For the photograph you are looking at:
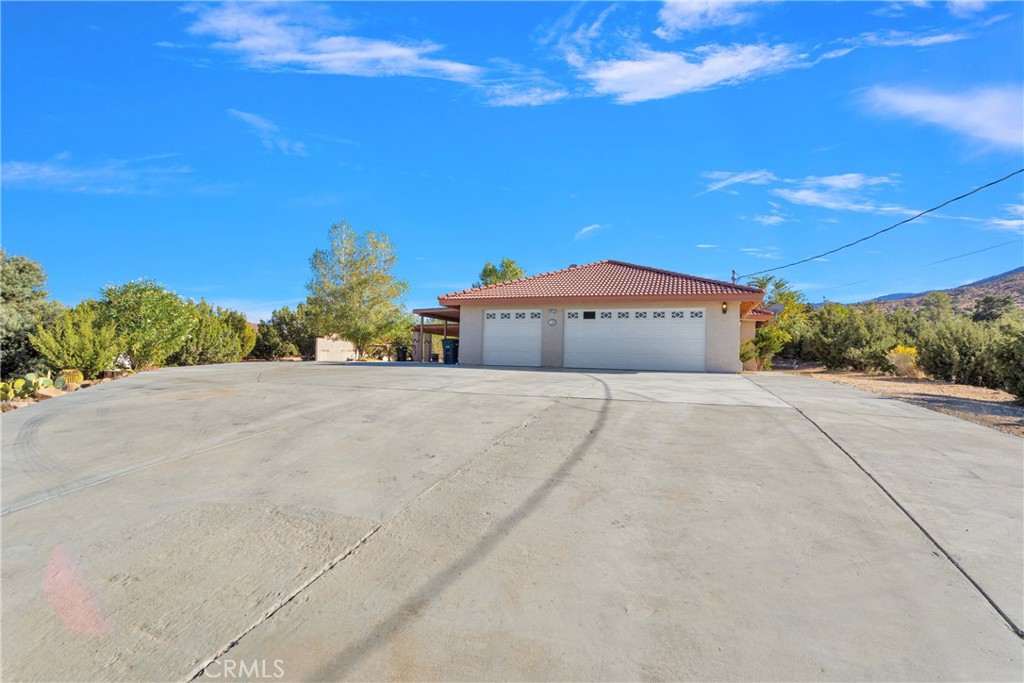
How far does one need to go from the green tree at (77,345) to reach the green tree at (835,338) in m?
27.9

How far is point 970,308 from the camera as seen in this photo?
44.7 m

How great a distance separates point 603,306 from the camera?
17.3 metres

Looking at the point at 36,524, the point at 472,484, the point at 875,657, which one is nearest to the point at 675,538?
the point at 875,657

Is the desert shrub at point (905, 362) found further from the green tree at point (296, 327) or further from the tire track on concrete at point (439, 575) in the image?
the green tree at point (296, 327)

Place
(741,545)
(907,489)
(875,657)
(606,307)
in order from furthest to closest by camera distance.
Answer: (606,307)
(907,489)
(741,545)
(875,657)

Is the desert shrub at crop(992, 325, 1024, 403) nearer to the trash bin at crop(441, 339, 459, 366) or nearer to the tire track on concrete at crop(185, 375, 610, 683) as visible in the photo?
the tire track on concrete at crop(185, 375, 610, 683)

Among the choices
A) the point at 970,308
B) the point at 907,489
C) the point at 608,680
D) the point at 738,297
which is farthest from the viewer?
the point at 970,308

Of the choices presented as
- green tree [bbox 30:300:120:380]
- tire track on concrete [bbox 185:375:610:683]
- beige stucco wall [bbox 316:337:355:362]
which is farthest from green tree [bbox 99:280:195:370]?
tire track on concrete [bbox 185:375:610:683]

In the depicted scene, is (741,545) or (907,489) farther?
(907,489)

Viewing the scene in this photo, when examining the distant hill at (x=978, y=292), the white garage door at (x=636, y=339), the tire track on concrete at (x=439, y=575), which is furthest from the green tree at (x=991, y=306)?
the tire track on concrete at (x=439, y=575)

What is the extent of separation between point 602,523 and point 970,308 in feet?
194

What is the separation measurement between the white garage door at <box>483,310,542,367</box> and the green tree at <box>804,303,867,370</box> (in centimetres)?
1385

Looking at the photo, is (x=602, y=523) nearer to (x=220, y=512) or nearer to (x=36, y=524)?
(x=220, y=512)

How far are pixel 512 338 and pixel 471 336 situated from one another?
1.80m
